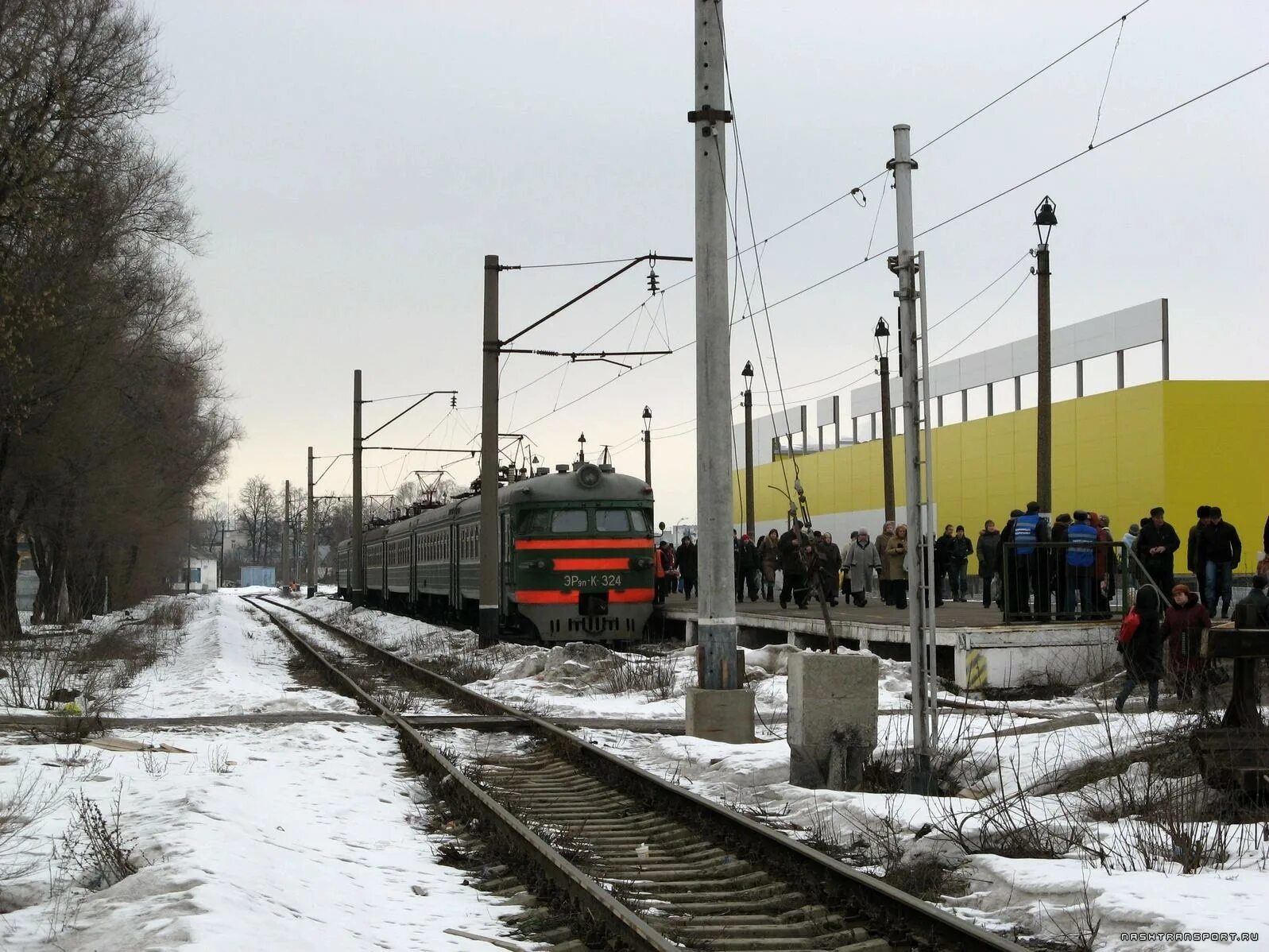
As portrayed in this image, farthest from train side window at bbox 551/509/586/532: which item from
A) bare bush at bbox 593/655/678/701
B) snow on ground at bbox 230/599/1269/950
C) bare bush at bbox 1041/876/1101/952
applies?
bare bush at bbox 1041/876/1101/952

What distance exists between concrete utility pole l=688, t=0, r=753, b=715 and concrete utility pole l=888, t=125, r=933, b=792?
3.00 metres

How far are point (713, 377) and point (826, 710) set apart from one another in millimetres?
3853

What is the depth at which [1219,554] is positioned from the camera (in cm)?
1820

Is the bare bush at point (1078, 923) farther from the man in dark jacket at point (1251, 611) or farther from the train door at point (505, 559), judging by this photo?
the train door at point (505, 559)

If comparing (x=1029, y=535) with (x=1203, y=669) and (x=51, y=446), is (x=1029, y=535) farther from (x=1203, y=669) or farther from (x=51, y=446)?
(x=51, y=446)

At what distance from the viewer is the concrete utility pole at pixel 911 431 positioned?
981 centimetres

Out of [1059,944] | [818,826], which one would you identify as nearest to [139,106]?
[818,826]

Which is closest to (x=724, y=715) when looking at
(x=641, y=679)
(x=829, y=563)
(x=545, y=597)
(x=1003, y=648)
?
(x=1003, y=648)

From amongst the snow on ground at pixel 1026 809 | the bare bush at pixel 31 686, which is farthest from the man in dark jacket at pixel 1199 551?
the bare bush at pixel 31 686

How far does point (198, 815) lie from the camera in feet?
26.7

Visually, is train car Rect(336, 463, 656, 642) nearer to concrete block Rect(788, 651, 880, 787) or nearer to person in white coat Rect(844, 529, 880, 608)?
person in white coat Rect(844, 529, 880, 608)

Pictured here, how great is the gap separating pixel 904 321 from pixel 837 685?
2.72 metres

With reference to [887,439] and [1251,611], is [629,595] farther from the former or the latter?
[1251,611]

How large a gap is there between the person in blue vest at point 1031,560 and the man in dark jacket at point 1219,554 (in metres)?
2.08
